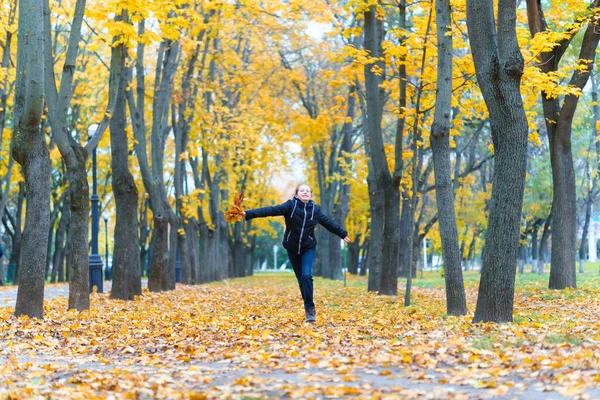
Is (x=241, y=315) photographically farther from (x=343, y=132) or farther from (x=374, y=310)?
(x=343, y=132)

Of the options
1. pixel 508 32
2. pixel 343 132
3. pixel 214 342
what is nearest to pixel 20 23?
pixel 214 342

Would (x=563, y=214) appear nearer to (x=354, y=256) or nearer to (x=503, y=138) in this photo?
(x=503, y=138)

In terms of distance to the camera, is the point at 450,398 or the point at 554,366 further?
the point at 554,366

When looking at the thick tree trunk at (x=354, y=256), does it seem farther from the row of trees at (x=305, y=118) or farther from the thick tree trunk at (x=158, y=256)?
the thick tree trunk at (x=158, y=256)

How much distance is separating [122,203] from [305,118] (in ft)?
49.1

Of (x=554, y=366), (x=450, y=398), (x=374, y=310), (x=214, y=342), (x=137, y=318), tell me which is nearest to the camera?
(x=450, y=398)

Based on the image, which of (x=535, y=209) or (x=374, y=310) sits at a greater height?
(x=535, y=209)

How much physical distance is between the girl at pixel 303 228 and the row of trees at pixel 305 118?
75.6 inches

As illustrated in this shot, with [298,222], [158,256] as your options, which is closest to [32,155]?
[298,222]

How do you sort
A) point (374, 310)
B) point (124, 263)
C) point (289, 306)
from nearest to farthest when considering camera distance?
point (374, 310), point (289, 306), point (124, 263)

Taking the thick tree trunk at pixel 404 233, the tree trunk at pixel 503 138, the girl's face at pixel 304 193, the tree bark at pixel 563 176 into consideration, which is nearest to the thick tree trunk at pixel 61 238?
the thick tree trunk at pixel 404 233

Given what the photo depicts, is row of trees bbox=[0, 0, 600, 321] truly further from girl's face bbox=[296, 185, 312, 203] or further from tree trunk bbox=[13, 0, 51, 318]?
girl's face bbox=[296, 185, 312, 203]

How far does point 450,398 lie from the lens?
Answer: 19.3 ft

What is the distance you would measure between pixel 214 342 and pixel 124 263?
928cm
